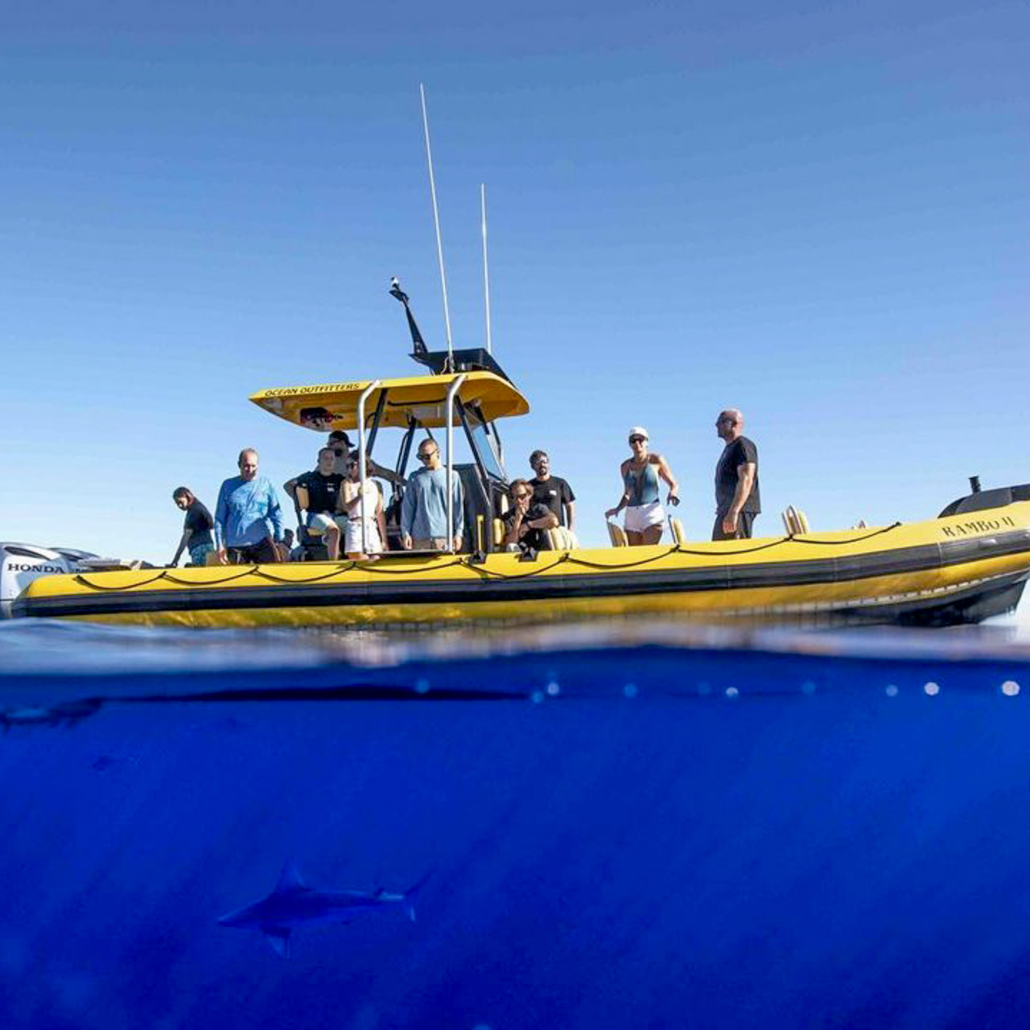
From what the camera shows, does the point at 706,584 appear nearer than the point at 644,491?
Yes

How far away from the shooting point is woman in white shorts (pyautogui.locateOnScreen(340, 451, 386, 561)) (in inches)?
286

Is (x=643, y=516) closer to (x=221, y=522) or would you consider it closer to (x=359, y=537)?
(x=359, y=537)

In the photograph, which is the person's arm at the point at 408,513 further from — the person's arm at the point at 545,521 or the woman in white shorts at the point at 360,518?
the person's arm at the point at 545,521

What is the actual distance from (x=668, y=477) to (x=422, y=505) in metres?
2.41

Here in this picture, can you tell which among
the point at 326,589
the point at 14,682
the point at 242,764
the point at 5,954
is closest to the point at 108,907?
the point at 5,954

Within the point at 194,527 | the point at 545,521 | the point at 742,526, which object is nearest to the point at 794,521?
the point at 742,526

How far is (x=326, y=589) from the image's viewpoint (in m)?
6.57

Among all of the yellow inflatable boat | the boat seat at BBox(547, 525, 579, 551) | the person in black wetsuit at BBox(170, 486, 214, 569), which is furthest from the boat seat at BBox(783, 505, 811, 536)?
the person in black wetsuit at BBox(170, 486, 214, 569)

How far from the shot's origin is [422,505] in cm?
729

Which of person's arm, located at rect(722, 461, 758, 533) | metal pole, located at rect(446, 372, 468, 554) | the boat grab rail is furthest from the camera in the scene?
metal pole, located at rect(446, 372, 468, 554)

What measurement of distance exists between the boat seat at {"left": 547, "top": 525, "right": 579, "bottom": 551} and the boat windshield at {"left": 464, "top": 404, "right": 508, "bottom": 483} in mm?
1419

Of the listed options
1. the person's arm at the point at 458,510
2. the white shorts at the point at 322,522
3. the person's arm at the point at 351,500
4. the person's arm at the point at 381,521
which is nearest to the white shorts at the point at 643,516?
the person's arm at the point at 458,510

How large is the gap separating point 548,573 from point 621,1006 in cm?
801

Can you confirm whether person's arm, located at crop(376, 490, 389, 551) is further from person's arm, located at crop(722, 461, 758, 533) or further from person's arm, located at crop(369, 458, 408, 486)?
person's arm, located at crop(722, 461, 758, 533)
